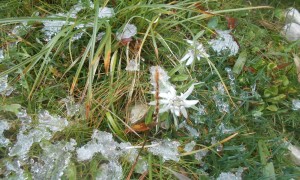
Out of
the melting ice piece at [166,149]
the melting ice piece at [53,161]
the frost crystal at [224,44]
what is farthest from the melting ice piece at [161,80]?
the melting ice piece at [53,161]

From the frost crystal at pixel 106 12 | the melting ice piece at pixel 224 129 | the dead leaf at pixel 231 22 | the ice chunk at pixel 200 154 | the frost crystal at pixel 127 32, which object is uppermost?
the frost crystal at pixel 106 12

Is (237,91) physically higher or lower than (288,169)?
higher

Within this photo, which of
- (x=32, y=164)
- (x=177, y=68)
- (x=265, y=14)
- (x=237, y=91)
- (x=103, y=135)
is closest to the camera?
(x=32, y=164)

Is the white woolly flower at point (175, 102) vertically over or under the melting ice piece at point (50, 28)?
under

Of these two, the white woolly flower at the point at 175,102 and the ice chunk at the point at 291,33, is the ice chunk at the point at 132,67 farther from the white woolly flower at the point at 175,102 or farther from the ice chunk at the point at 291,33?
the ice chunk at the point at 291,33

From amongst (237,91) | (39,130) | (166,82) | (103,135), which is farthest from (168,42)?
(39,130)

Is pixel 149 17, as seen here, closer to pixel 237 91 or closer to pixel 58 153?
pixel 237 91

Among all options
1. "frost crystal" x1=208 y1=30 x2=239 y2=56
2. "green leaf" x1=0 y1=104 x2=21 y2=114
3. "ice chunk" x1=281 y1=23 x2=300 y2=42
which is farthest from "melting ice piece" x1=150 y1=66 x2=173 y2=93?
"ice chunk" x1=281 y1=23 x2=300 y2=42
